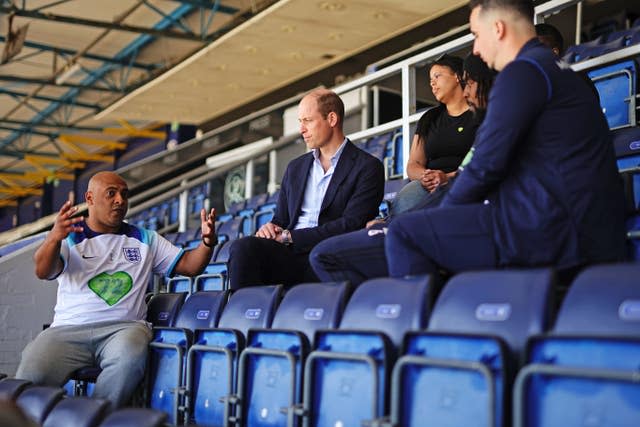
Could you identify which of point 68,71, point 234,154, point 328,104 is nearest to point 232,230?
point 328,104

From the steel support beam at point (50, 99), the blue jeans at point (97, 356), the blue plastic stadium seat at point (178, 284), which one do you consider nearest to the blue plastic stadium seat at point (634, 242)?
the blue jeans at point (97, 356)

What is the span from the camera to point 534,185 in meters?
1.96

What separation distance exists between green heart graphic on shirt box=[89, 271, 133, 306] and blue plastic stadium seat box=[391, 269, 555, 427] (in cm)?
175

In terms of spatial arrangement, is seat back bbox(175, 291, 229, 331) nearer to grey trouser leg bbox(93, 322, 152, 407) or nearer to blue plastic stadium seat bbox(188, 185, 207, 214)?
grey trouser leg bbox(93, 322, 152, 407)

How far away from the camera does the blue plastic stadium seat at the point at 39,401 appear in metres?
2.37

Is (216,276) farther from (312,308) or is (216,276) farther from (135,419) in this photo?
(135,419)

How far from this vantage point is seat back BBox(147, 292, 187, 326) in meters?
3.31

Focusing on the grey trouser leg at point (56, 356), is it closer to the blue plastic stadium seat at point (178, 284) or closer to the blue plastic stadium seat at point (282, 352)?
the blue plastic stadium seat at point (282, 352)

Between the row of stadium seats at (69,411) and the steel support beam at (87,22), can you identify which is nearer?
the row of stadium seats at (69,411)

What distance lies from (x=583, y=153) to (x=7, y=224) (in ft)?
81.8

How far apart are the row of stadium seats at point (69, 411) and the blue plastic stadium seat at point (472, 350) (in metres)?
0.62

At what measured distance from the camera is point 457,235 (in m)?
2.05

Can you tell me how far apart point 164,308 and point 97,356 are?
1.17ft

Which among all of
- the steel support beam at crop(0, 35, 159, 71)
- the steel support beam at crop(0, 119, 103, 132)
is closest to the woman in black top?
the steel support beam at crop(0, 35, 159, 71)
